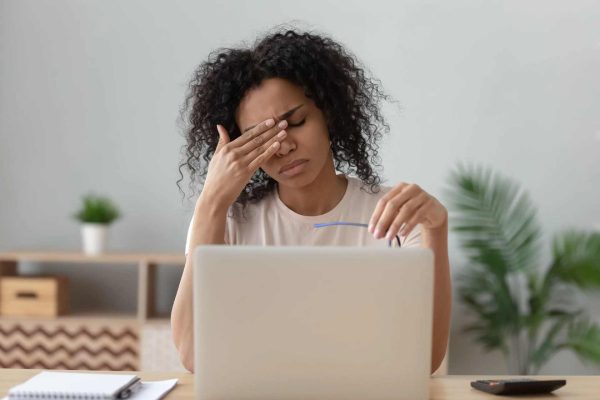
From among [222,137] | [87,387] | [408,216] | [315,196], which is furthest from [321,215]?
[87,387]

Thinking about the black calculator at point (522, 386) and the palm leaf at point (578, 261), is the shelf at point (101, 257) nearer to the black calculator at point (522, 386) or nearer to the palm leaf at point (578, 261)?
the palm leaf at point (578, 261)

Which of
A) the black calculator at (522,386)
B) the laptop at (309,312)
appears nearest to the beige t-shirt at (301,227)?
the black calculator at (522,386)

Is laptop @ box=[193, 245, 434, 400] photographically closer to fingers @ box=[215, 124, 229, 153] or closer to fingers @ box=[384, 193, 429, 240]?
fingers @ box=[384, 193, 429, 240]

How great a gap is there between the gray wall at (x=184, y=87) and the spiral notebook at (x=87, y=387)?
2.62 metres

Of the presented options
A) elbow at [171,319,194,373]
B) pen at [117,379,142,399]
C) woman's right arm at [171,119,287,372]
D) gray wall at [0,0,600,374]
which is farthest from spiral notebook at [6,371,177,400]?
gray wall at [0,0,600,374]

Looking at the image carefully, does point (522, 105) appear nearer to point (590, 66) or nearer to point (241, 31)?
point (590, 66)

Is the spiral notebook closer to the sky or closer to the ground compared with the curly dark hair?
closer to the ground

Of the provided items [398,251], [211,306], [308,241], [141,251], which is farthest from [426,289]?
[141,251]

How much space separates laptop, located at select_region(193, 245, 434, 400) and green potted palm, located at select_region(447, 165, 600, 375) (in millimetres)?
2607

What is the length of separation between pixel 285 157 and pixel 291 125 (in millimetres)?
77

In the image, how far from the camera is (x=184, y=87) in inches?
164

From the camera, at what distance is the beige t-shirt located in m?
2.13

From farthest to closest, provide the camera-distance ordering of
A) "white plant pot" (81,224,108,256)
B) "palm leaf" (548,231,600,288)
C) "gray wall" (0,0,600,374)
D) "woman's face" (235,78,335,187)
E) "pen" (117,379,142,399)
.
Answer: "gray wall" (0,0,600,374) < "white plant pot" (81,224,108,256) < "palm leaf" (548,231,600,288) < "woman's face" (235,78,335,187) < "pen" (117,379,142,399)

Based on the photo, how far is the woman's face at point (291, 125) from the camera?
6.62ft
